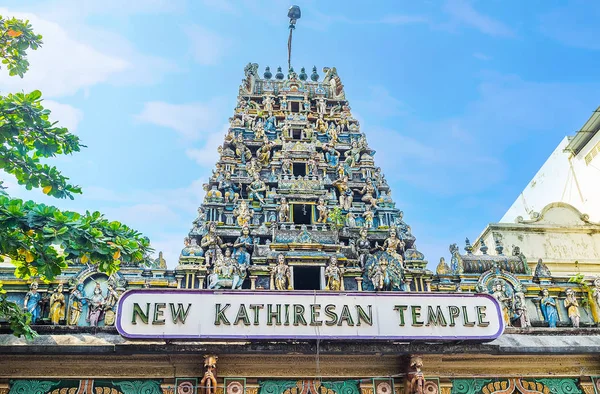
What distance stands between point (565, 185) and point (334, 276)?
18652 mm

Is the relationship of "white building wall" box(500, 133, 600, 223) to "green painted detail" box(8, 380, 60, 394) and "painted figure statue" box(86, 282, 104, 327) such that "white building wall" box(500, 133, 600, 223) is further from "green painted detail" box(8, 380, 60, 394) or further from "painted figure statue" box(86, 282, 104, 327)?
"green painted detail" box(8, 380, 60, 394)

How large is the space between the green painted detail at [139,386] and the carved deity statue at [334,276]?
627cm

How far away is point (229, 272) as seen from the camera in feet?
55.6

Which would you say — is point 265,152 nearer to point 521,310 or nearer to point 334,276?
point 334,276

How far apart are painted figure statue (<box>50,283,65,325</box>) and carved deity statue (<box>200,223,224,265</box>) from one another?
444 cm

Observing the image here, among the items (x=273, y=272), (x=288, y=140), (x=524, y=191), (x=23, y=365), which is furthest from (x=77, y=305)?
(x=524, y=191)

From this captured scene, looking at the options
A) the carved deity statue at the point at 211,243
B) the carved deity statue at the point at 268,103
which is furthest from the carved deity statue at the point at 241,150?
the carved deity statue at the point at 211,243

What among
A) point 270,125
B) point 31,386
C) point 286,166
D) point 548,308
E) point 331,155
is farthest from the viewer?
point 270,125

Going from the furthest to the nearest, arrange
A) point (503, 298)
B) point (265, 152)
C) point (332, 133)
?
point (332, 133) < point (265, 152) < point (503, 298)

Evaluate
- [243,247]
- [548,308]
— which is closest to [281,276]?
[243,247]

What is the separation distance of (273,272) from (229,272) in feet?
4.54

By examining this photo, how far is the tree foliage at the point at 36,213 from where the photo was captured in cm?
962

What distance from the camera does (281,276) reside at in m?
16.9

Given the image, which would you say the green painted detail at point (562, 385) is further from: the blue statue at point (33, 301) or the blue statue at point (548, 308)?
the blue statue at point (33, 301)
